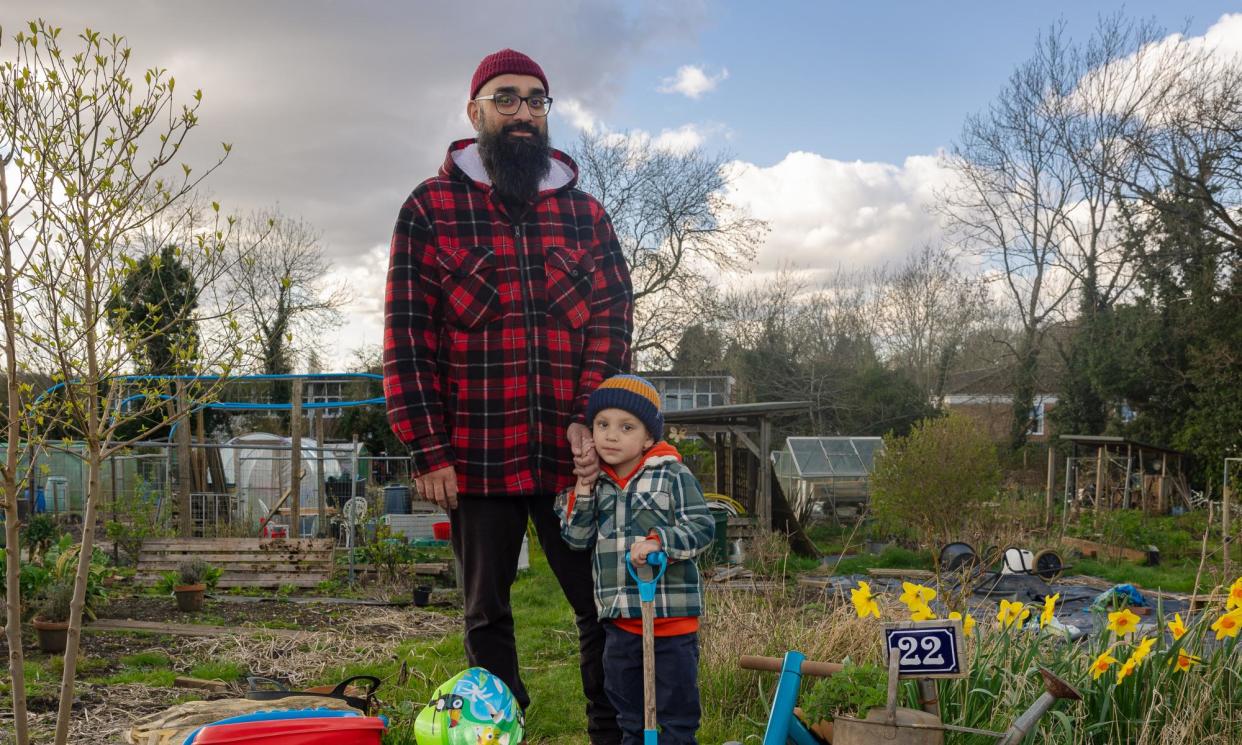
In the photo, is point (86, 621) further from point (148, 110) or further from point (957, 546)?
point (957, 546)

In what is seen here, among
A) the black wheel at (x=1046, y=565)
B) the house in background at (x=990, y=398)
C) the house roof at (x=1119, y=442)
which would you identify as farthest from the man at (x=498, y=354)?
the house in background at (x=990, y=398)

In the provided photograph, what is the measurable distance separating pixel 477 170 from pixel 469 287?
0.38 meters

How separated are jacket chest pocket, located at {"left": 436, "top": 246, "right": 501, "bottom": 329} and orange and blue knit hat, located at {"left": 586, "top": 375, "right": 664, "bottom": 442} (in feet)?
1.31

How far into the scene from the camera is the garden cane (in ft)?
7.22

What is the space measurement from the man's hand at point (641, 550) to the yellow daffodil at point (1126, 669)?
Result: 1.48 metres

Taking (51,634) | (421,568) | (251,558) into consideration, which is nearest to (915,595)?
(51,634)

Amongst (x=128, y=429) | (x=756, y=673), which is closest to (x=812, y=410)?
(x=128, y=429)

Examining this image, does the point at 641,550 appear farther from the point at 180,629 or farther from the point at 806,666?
the point at 180,629

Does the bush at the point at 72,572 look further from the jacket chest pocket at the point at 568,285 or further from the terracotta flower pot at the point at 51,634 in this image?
the jacket chest pocket at the point at 568,285

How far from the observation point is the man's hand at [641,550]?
2.36 metres

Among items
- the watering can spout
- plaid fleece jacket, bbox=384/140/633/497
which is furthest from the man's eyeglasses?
the watering can spout

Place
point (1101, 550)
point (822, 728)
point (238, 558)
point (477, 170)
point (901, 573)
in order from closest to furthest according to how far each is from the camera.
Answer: point (822, 728) → point (477, 170) → point (238, 558) → point (901, 573) → point (1101, 550)

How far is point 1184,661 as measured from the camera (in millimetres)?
2885

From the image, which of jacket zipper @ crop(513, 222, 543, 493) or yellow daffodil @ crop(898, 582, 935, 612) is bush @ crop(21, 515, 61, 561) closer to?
jacket zipper @ crop(513, 222, 543, 493)
